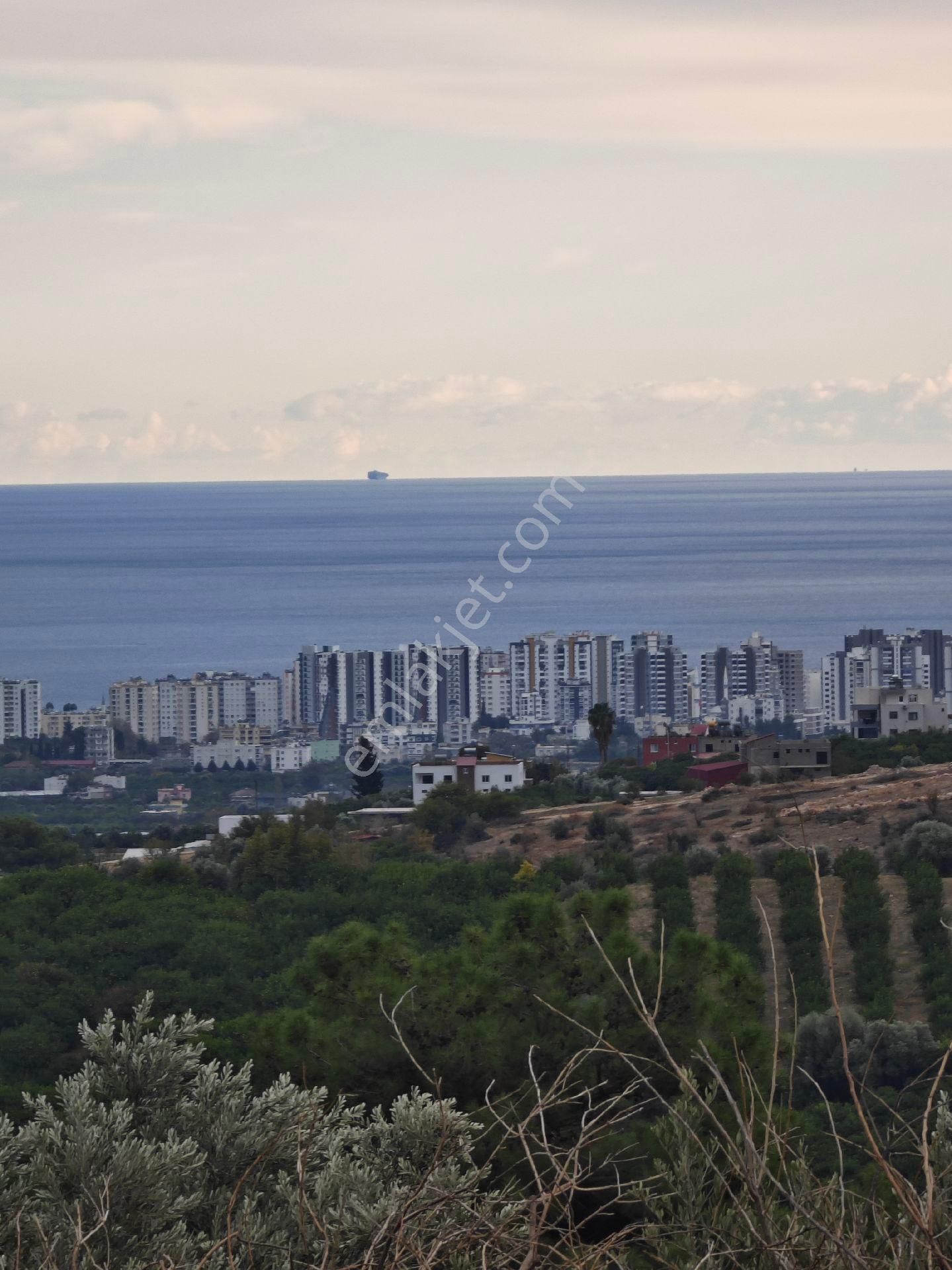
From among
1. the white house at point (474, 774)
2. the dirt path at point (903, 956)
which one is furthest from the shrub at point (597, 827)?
the white house at point (474, 774)

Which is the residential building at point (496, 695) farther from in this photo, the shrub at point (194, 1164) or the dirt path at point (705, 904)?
the shrub at point (194, 1164)

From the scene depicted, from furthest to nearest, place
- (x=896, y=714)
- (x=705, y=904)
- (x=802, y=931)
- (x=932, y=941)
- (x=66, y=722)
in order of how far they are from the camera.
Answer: (x=66, y=722) < (x=896, y=714) < (x=705, y=904) < (x=802, y=931) < (x=932, y=941)

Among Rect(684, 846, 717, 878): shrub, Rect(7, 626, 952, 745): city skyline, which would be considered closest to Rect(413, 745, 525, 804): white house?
Rect(684, 846, 717, 878): shrub

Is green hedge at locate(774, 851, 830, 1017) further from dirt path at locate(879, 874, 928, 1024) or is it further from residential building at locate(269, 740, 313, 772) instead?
residential building at locate(269, 740, 313, 772)

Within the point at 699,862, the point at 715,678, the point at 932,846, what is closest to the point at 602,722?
the point at 699,862

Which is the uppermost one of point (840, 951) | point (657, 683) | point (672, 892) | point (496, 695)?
point (657, 683)

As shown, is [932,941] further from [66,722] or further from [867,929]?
[66,722]
